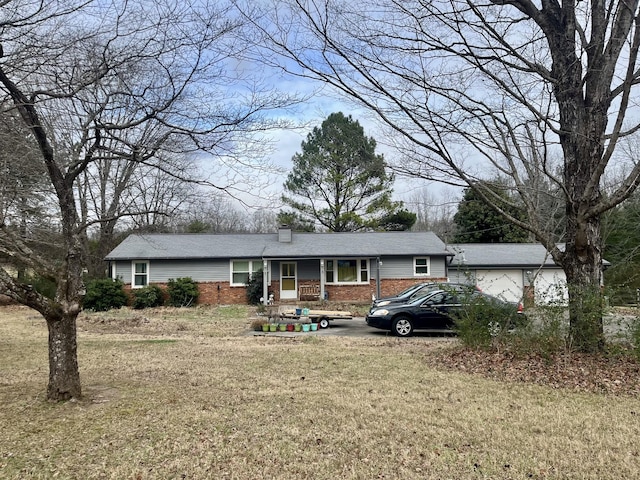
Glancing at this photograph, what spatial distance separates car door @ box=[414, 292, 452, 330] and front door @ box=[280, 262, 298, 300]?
1166 cm

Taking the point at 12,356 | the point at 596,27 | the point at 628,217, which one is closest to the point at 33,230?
the point at 12,356

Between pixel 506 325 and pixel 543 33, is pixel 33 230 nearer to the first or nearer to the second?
pixel 506 325

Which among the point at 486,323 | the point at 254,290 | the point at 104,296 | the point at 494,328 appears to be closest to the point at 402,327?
the point at 486,323

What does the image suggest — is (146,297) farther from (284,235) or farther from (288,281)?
(284,235)

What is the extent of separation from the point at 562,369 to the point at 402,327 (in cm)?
576

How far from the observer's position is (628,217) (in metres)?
23.8

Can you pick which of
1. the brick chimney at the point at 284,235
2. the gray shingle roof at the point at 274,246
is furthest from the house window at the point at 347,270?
the brick chimney at the point at 284,235

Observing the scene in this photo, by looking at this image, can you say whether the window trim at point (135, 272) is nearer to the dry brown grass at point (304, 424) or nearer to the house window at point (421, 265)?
the house window at point (421, 265)

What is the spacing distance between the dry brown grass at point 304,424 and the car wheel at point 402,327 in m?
4.02

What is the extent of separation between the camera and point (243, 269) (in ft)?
79.2

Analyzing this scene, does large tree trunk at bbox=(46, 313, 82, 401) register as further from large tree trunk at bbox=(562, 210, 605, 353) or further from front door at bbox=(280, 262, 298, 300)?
front door at bbox=(280, 262, 298, 300)

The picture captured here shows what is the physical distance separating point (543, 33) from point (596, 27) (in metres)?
0.86

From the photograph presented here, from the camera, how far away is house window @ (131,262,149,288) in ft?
77.9

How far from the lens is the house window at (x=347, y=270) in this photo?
939 inches
